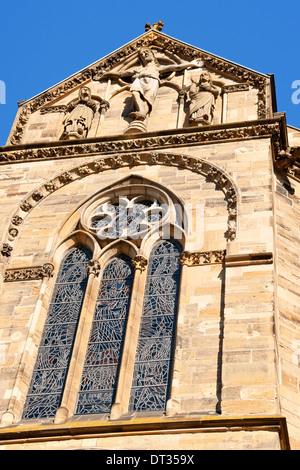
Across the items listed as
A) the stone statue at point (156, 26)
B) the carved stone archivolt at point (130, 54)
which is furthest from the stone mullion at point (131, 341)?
the stone statue at point (156, 26)

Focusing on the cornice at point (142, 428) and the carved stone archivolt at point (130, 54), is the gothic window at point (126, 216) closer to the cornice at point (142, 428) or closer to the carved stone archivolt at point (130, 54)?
the carved stone archivolt at point (130, 54)

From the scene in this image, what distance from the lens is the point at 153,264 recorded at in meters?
17.0

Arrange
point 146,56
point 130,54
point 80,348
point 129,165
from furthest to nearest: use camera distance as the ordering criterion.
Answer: point 130,54 < point 146,56 < point 129,165 < point 80,348

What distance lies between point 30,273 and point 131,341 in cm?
251

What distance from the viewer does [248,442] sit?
42.7 ft

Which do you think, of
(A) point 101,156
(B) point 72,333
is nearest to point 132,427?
(B) point 72,333

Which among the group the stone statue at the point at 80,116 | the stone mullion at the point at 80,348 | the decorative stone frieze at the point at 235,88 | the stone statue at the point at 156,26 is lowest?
the stone mullion at the point at 80,348

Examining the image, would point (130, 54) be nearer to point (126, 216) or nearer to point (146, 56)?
point (146, 56)

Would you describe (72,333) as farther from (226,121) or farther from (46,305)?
(226,121)

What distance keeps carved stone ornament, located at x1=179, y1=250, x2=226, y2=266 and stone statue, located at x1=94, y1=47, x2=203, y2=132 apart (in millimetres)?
4228

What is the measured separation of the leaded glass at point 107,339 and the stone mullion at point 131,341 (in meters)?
0.19

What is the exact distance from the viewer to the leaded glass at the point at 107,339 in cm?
1509

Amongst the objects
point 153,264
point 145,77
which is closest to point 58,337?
point 153,264

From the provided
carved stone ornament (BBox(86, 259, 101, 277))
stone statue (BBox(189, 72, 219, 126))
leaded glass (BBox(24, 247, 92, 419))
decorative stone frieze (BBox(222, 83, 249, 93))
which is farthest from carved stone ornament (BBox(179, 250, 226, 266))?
decorative stone frieze (BBox(222, 83, 249, 93))
